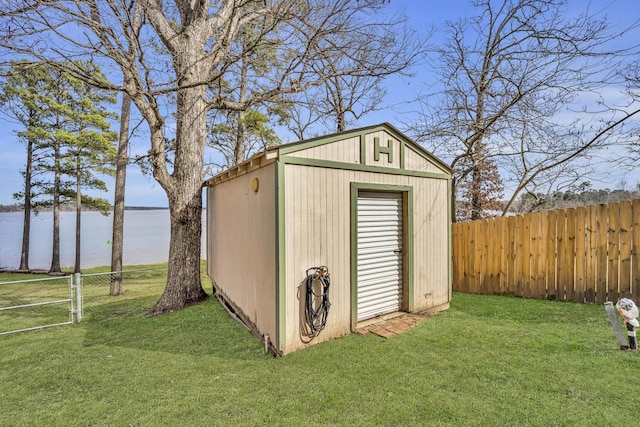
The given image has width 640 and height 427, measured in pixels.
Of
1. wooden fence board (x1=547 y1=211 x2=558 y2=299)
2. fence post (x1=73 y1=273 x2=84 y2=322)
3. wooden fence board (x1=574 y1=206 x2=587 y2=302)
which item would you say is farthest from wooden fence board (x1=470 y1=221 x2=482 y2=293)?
fence post (x1=73 y1=273 x2=84 y2=322)

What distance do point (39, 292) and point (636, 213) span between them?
1390cm

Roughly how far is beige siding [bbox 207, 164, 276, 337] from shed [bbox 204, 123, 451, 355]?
0.01 metres

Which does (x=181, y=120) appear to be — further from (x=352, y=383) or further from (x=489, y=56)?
(x=489, y=56)

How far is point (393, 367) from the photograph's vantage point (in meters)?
3.07

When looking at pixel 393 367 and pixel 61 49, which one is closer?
pixel 393 367

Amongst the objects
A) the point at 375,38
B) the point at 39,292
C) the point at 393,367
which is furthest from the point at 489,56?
the point at 39,292

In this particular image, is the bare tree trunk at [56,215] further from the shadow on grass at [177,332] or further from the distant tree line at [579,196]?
the distant tree line at [579,196]

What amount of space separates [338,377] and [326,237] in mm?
1578

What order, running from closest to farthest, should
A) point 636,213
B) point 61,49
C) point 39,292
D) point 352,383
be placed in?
point 352,383, point 61,49, point 636,213, point 39,292

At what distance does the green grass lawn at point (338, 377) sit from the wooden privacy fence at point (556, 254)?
0.94m

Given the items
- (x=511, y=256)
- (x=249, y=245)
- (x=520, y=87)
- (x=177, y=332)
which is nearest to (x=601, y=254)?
(x=511, y=256)

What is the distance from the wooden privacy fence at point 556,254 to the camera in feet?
15.6

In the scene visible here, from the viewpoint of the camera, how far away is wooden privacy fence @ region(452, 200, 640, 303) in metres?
4.77

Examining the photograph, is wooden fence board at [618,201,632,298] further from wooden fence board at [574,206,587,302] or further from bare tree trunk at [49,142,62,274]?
bare tree trunk at [49,142,62,274]
